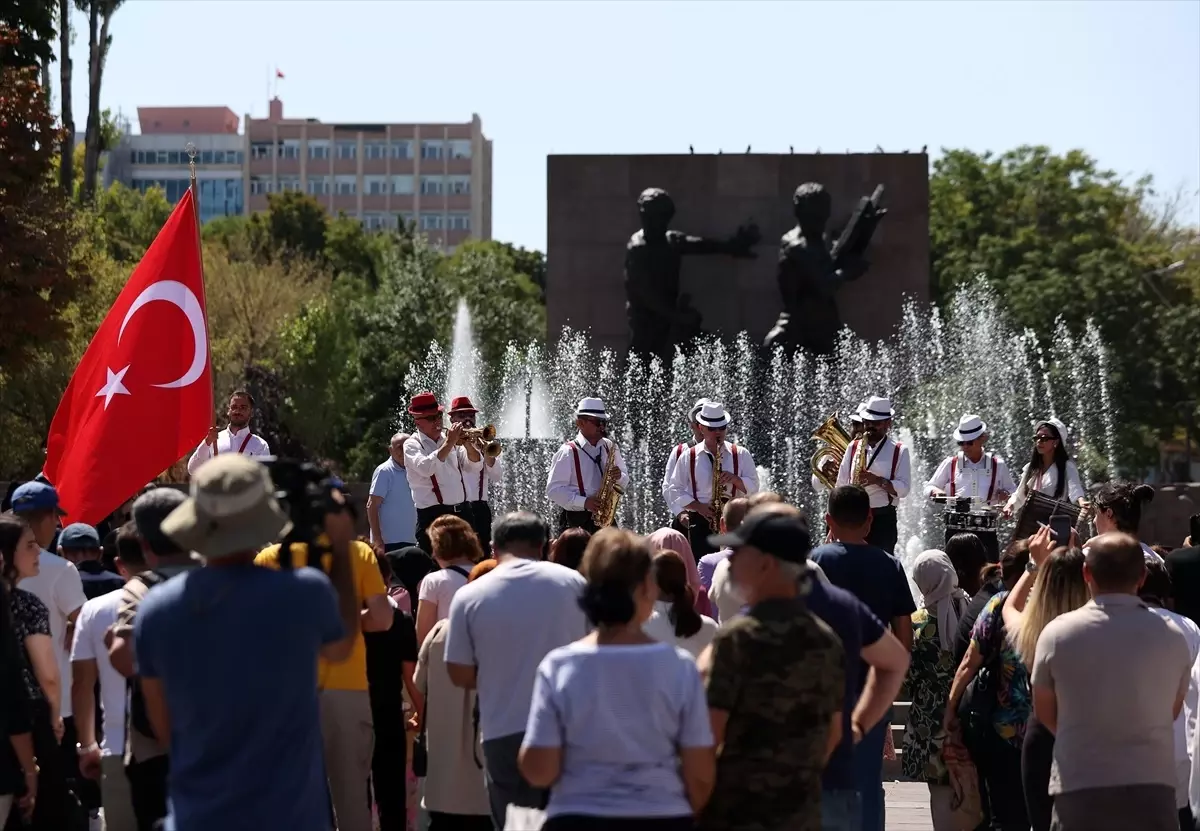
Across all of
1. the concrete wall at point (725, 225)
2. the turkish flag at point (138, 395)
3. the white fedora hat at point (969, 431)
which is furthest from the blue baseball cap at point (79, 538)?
the concrete wall at point (725, 225)

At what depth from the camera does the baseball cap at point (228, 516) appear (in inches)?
205

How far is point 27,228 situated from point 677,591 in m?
18.8

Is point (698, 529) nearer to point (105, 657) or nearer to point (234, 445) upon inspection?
point (234, 445)

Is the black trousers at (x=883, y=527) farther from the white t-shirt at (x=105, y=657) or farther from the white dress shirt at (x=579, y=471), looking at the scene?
the white t-shirt at (x=105, y=657)

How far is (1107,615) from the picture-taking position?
6520 mm

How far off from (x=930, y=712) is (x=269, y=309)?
40538 millimetres

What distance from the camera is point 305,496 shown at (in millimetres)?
5508

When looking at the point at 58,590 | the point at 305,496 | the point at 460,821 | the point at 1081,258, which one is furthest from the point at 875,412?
the point at 1081,258

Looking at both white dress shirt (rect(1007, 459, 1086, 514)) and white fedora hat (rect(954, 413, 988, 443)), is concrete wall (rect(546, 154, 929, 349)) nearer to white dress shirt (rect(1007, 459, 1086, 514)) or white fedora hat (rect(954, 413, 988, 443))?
white fedora hat (rect(954, 413, 988, 443))

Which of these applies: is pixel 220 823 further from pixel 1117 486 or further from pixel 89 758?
pixel 1117 486

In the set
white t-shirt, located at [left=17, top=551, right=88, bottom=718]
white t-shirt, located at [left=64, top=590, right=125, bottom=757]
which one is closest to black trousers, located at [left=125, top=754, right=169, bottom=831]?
white t-shirt, located at [left=64, top=590, right=125, bottom=757]

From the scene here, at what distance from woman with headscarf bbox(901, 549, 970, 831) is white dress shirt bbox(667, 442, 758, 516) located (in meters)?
4.81

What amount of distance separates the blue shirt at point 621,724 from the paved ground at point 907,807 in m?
5.17

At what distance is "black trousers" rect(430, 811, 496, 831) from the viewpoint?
25.3 ft
